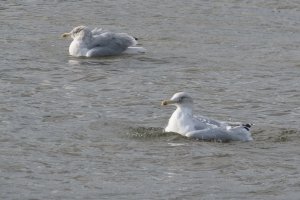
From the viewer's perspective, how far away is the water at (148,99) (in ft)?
43.6

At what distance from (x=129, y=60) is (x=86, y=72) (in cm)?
148

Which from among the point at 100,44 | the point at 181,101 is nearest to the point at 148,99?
the point at 181,101

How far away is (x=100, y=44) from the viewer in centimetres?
2191

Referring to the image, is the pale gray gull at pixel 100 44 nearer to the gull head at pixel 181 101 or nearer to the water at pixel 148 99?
the water at pixel 148 99

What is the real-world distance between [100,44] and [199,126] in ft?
22.3

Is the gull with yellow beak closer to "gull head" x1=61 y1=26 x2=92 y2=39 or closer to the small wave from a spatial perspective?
the small wave

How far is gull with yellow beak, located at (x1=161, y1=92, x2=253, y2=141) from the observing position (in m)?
15.2

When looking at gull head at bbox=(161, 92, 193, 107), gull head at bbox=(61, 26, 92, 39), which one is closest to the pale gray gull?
gull head at bbox=(61, 26, 92, 39)

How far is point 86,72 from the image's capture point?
20375 mm

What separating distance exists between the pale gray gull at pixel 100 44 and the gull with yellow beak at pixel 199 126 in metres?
5.92

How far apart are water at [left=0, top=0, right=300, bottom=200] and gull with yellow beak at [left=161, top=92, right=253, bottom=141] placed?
0.46 feet

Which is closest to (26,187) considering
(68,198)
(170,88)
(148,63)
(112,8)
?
(68,198)

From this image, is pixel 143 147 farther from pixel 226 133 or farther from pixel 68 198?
pixel 68 198

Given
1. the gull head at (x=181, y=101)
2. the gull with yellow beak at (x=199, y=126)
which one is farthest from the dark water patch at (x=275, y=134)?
the gull head at (x=181, y=101)
